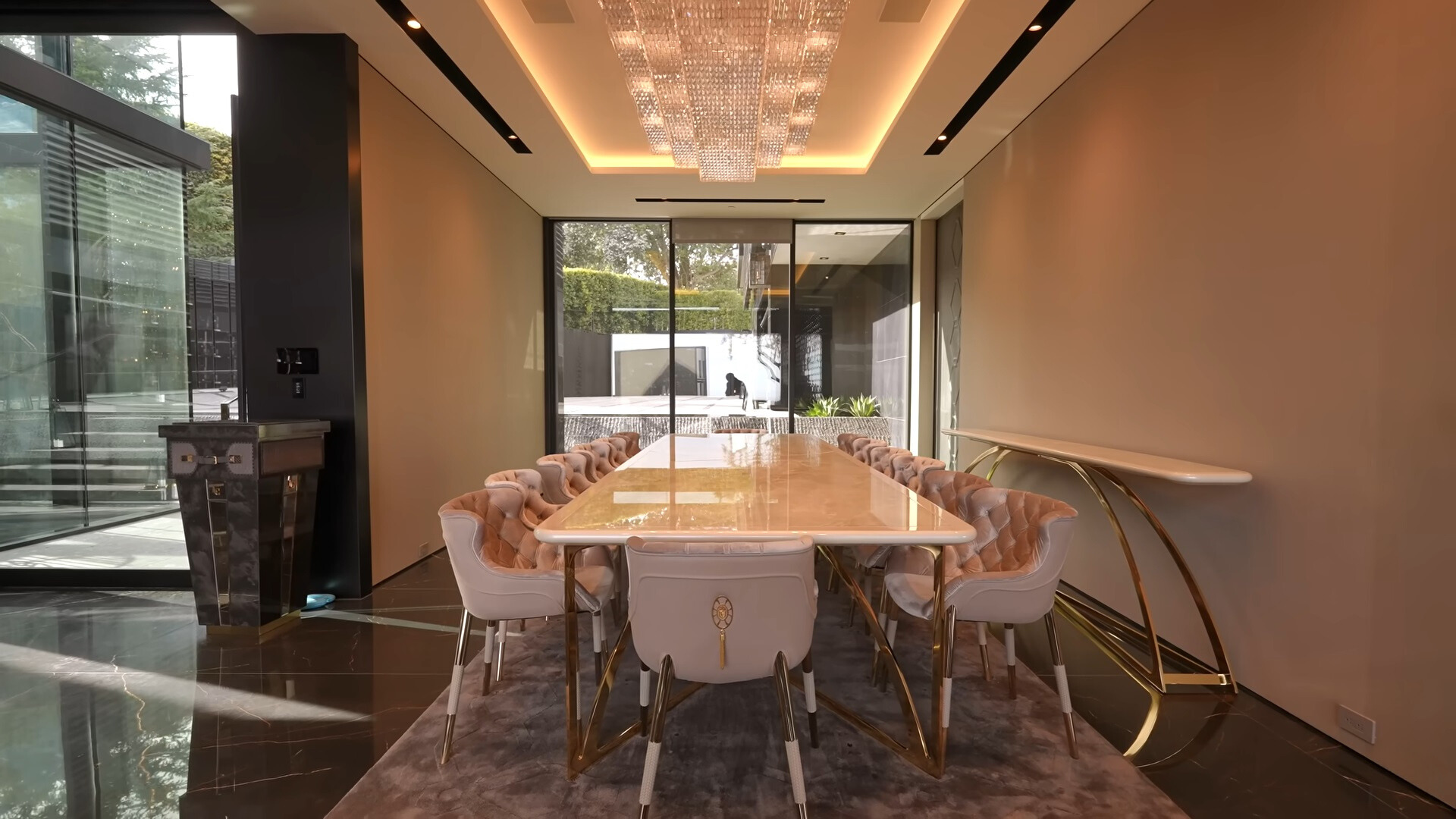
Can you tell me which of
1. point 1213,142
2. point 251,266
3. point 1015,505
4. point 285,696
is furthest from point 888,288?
point 285,696

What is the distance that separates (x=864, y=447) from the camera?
455cm

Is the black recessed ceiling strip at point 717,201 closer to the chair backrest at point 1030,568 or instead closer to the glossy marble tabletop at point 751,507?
the glossy marble tabletop at point 751,507

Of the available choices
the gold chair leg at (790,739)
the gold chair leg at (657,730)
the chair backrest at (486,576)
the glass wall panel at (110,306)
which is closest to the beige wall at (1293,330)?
the gold chair leg at (790,739)

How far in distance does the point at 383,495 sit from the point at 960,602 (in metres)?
3.63

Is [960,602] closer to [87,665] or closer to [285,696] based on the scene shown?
[285,696]

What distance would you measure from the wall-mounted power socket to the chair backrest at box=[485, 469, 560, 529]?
3003 mm

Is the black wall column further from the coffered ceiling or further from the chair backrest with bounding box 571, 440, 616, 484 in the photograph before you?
the chair backrest with bounding box 571, 440, 616, 484

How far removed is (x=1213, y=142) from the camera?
2.89 meters

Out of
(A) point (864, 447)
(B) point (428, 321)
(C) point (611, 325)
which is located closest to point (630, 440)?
(B) point (428, 321)

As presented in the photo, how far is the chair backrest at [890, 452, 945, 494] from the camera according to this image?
3.11 m

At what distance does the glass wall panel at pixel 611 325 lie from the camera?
26.2 feet

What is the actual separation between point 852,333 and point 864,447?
3.88 m

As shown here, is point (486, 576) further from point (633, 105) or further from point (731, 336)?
point (731, 336)

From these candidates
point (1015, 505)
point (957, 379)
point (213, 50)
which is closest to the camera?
point (1015, 505)
